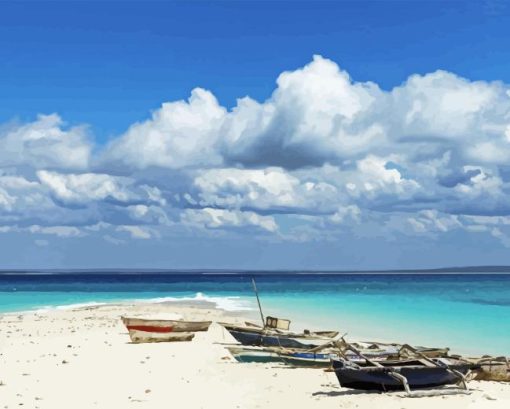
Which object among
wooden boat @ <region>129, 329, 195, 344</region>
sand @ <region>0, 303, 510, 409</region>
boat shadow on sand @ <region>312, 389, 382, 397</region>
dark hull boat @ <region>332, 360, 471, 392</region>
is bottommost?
sand @ <region>0, 303, 510, 409</region>

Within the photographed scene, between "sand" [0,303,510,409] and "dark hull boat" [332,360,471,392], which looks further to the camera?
"dark hull boat" [332,360,471,392]

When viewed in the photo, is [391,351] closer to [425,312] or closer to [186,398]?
[186,398]

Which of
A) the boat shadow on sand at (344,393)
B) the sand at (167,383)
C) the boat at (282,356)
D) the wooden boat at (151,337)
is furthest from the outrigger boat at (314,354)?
the wooden boat at (151,337)

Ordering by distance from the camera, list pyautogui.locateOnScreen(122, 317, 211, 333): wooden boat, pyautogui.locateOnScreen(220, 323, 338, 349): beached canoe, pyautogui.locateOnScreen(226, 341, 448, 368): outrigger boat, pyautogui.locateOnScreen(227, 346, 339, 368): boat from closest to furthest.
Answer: pyautogui.locateOnScreen(226, 341, 448, 368): outrigger boat → pyautogui.locateOnScreen(227, 346, 339, 368): boat → pyautogui.locateOnScreen(220, 323, 338, 349): beached canoe → pyautogui.locateOnScreen(122, 317, 211, 333): wooden boat

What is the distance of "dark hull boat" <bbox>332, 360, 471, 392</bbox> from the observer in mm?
16688

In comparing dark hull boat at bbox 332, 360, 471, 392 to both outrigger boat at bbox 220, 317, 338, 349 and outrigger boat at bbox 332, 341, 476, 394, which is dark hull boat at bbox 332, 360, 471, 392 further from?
outrigger boat at bbox 220, 317, 338, 349

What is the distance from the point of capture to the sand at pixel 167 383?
1577 cm

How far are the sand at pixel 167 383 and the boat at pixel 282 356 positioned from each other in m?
0.46

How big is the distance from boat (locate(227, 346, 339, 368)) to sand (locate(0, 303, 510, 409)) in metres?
0.46

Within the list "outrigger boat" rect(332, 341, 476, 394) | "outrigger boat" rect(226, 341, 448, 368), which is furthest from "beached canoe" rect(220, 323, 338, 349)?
"outrigger boat" rect(332, 341, 476, 394)

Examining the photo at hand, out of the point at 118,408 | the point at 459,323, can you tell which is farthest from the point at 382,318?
the point at 118,408

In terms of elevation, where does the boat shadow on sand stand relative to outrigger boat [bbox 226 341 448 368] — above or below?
below

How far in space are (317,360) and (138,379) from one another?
5.56 metres

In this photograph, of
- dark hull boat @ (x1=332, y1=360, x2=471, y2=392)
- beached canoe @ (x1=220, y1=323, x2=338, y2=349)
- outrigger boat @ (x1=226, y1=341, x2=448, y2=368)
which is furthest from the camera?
beached canoe @ (x1=220, y1=323, x2=338, y2=349)
